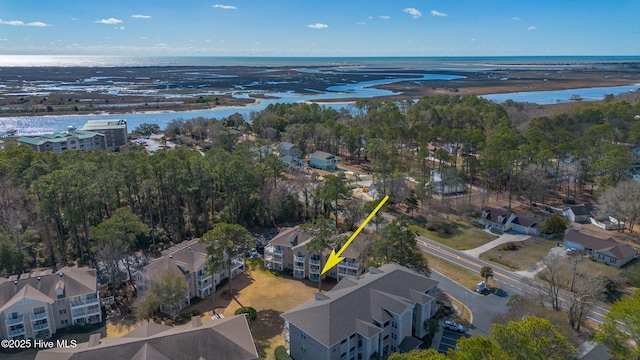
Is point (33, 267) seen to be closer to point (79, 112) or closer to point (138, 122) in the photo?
point (138, 122)

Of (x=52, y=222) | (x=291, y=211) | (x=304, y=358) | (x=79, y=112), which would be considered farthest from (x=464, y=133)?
(x=79, y=112)

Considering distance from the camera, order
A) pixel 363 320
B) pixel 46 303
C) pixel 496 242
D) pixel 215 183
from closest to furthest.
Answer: pixel 363 320
pixel 46 303
pixel 496 242
pixel 215 183

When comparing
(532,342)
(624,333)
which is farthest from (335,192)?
(624,333)

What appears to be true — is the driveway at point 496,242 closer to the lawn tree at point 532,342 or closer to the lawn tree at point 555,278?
the lawn tree at point 555,278

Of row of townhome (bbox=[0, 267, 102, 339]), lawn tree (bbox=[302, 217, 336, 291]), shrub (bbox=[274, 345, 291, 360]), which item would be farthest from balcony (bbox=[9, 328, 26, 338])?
lawn tree (bbox=[302, 217, 336, 291])

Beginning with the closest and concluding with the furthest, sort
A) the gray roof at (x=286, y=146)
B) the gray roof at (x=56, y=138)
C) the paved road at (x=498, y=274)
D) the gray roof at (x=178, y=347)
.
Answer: the gray roof at (x=178, y=347)
the paved road at (x=498, y=274)
the gray roof at (x=56, y=138)
the gray roof at (x=286, y=146)

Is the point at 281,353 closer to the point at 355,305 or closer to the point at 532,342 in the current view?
the point at 355,305

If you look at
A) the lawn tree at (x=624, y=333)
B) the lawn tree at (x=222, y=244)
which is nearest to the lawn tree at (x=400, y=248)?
the lawn tree at (x=222, y=244)
